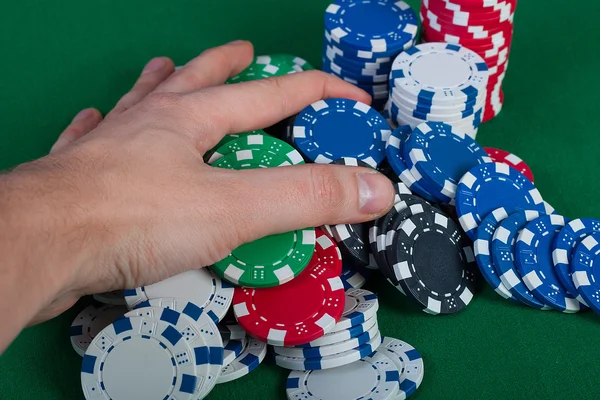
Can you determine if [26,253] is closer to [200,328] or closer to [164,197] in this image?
[164,197]

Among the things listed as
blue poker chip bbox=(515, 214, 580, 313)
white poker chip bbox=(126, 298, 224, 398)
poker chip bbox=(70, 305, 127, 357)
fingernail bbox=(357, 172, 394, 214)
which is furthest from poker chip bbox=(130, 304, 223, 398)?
blue poker chip bbox=(515, 214, 580, 313)

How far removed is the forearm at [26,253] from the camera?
1.91 metres

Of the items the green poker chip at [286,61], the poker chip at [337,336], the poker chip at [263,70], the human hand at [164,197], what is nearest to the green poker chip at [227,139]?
the human hand at [164,197]

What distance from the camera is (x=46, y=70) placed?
3.93 meters

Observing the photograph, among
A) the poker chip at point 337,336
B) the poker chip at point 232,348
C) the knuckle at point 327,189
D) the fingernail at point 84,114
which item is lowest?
the poker chip at point 232,348

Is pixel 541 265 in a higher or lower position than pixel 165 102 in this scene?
lower

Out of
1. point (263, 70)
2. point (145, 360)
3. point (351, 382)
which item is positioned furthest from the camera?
point (263, 70)

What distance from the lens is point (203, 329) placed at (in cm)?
248

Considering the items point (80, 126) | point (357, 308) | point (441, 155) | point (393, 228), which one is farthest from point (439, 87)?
point (80, 126)

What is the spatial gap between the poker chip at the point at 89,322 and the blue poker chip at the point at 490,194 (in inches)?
52.0

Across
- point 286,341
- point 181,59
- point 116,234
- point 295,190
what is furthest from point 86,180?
point 181,59

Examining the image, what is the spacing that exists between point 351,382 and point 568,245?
0.99 metres

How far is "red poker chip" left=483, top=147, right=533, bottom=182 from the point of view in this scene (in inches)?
130

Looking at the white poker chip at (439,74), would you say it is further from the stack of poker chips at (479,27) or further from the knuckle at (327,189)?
the knuckle at (327,189)
